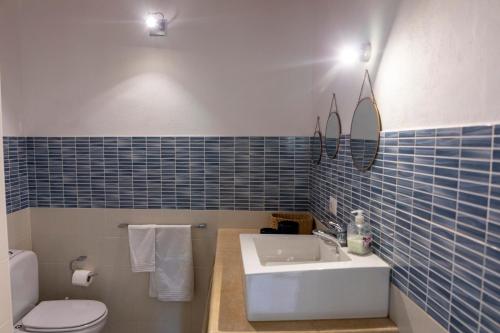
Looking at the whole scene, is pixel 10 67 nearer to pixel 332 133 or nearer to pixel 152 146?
pixel 152 146

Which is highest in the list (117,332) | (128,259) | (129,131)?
(129,131)

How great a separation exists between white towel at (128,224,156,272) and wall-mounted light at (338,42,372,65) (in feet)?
5.40

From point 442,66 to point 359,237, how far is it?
70 cm

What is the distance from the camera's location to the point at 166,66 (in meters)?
2.24

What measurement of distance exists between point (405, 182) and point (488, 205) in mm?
349

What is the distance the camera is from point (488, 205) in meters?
0.71

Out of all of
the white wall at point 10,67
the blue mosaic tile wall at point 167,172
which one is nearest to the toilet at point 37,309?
A: the blue mosaic tile wall at point 167,172

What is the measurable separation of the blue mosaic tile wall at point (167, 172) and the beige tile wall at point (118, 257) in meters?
0.07

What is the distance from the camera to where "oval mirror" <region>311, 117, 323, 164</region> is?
204 cm

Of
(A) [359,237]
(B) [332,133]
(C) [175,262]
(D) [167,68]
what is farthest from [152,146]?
(A) [359,237]

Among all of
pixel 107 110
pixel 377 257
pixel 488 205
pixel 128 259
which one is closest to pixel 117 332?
pixel 128 259

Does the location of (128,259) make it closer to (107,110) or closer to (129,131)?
(129,131)

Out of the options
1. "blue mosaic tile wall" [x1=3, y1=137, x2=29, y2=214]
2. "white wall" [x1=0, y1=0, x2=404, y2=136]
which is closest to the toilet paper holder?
"blue mosaic tile wall" [x1=3, y1=137, x2=29, y2=214]

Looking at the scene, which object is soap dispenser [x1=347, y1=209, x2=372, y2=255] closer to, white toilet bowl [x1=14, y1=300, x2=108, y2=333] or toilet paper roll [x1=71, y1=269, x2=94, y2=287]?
white toilet bowl [x1=14, y1=300, x2=108, y2=333]
